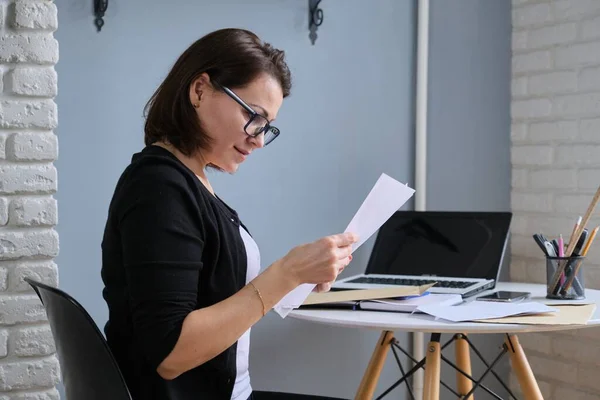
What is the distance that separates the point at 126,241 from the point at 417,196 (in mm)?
1500

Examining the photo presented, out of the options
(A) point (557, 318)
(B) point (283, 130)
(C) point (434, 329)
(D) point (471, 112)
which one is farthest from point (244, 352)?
(D) point (471, 112)

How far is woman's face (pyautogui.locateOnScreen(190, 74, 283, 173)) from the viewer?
1.28m

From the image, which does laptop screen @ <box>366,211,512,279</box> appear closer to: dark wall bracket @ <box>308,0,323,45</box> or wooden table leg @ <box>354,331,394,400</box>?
wooden table leg @ <box>354,331,394,400</box>

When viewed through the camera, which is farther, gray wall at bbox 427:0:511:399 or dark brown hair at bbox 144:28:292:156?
gray wall at bbox 427:0:511:399

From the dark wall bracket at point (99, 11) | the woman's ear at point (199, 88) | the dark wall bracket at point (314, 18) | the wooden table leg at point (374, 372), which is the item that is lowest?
the wooden table leg at point (374, 372)

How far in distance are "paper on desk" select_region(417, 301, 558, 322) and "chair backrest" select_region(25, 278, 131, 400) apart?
2.29 ft

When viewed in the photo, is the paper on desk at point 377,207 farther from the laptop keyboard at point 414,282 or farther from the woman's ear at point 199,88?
the laptop keyboard at point 414,282

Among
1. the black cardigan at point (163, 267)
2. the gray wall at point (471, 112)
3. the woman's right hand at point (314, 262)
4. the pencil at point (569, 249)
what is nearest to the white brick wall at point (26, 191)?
the black cardigan at point (163, 267)

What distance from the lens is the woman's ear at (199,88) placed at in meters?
1.28

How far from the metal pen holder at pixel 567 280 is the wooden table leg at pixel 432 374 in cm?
34

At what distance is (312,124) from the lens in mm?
2275

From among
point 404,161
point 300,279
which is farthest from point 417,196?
point 300,279

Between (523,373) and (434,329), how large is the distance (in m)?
0.43

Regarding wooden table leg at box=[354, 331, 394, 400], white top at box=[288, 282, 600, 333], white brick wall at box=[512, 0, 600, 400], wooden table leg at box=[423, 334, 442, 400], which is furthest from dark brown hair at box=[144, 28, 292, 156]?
white brick wall at box=[512, 0, 600, 400]
